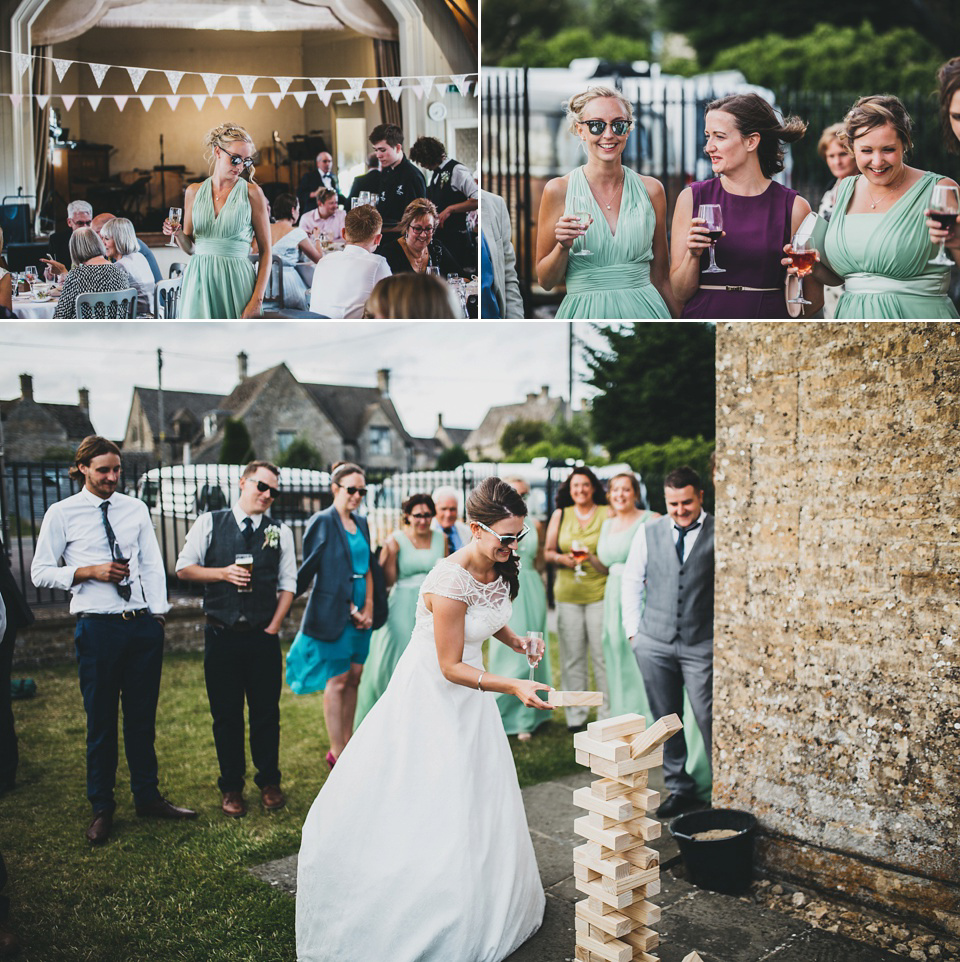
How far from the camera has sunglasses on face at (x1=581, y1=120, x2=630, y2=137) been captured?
3984 mm

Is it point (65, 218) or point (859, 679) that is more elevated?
point (65, 218)

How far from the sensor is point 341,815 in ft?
11.2

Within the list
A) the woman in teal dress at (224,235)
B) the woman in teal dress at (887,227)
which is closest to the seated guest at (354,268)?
the woman in teal dress at (224,235)

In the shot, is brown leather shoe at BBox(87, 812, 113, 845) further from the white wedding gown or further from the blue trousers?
the white wedding gown

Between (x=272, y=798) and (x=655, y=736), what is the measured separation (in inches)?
106

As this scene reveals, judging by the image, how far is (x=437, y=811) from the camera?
11.1 ft

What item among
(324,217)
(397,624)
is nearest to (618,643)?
(397,624)

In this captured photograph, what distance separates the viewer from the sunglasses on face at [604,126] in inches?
157

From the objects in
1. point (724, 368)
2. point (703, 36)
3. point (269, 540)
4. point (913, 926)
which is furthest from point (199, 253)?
point (703, 36)

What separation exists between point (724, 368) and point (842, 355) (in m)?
0.56

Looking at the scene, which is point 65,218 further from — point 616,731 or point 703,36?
point 703,36

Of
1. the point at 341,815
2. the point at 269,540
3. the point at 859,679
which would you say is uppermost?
the point at 269,540

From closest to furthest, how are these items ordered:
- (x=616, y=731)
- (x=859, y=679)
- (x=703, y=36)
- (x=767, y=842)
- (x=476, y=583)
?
(x=616, y=731)
(x=476, y=583)
(x=859, y=679)
(x=767, y=842)
(x=703, y=36)

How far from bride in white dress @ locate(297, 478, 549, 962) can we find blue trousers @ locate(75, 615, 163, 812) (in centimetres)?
163
